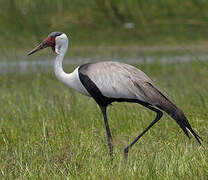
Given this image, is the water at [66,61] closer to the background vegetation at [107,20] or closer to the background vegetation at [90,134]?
the background vegetation at [90,134]

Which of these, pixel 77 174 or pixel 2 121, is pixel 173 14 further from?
pixel 77 174

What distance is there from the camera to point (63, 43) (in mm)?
4586

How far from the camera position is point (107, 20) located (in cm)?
2266

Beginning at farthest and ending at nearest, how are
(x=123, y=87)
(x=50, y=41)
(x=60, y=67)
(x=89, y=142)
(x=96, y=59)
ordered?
(x=96, y=59) < (x=50, y=41) < (x=60, y=67) < (x=89, y=142) < (x=123, y=87)

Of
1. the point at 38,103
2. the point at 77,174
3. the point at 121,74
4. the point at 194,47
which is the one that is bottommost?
the point at 194,47

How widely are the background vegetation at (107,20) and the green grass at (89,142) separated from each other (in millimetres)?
13830

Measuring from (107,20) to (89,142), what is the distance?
18764 mm

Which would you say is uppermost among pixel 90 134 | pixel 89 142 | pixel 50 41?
pixel 50 41

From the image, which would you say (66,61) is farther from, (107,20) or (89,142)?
(89,142)

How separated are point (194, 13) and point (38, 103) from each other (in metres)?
18.1

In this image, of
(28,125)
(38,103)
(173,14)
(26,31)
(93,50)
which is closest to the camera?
(28,125)

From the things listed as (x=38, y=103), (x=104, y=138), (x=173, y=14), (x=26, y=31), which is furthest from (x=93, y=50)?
(x=104, y=138)

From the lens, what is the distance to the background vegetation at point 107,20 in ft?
68.2

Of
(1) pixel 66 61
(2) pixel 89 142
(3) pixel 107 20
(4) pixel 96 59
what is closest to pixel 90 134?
(2) pixel 89 142
